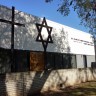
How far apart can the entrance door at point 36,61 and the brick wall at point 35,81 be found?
9.90 feet

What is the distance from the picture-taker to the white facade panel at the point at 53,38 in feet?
63.7

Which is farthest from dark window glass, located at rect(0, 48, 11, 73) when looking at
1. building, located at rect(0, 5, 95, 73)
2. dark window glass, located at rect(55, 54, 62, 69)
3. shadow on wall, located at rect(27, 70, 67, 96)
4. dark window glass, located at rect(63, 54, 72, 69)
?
dark window glass, located at rect(63, 54, 72, 69)

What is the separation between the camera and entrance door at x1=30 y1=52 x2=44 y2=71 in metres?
20.4

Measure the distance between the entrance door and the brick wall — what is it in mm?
3018

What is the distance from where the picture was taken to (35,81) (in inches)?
564

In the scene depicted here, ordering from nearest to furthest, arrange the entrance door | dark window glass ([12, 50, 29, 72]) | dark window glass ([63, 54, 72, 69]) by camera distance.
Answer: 1. dark window glass ([12, 50, 29, 72])
2. the entrance door
3. dark window glass ([63, 54, 72, 69])

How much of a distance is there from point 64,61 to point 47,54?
10.6 feet

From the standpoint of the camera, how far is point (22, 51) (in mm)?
19828

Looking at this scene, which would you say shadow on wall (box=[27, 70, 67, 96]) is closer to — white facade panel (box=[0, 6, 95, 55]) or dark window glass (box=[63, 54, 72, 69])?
white facade panel (box=[0, 6, 95, 55])

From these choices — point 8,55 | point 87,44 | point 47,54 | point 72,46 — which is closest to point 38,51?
point 47,54

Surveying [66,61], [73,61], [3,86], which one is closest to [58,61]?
[66,61]

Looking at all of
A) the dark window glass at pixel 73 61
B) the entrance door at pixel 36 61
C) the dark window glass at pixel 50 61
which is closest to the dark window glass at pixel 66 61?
the dark window glass at pixel 73 61

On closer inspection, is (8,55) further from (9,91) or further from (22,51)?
(9,91)

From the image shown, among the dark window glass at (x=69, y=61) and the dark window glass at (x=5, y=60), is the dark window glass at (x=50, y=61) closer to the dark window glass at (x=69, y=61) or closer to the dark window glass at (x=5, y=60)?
the dark window glass at (x=69, y=61)
